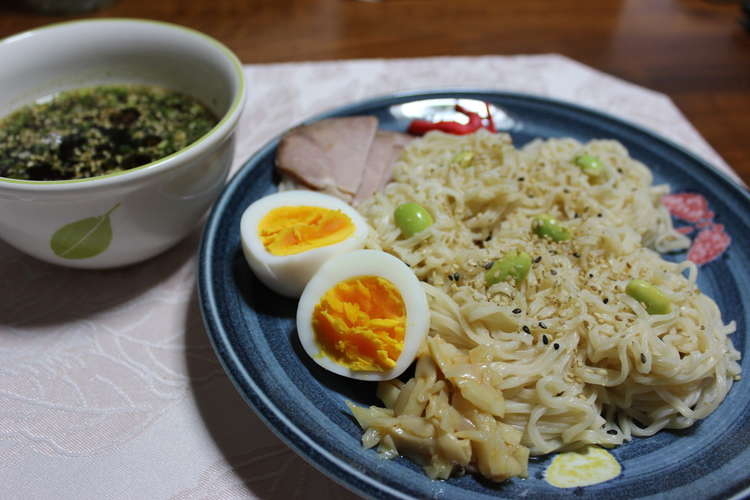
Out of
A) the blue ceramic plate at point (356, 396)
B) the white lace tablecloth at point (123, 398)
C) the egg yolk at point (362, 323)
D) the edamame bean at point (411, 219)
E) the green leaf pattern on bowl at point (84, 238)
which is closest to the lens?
the blue ceramic plate at point (356, 396)

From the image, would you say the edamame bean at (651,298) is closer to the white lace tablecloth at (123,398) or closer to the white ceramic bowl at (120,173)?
the white lace tablecloth at (123,398)

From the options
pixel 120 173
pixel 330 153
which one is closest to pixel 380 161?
pixel 330 153

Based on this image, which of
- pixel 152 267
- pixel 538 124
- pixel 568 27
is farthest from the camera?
pixel 568 27

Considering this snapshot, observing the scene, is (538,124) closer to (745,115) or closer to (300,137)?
(300,137)

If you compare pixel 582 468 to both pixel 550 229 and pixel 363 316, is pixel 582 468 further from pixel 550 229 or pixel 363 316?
pixel 550 229

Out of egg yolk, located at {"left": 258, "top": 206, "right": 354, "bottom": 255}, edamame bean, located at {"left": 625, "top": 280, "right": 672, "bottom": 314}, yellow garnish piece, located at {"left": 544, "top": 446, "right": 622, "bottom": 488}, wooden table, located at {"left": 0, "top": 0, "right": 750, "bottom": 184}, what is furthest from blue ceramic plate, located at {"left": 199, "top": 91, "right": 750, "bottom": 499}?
wooden table, located at {"left": 0, "top": 0, "right": 750, "bottom": 184}

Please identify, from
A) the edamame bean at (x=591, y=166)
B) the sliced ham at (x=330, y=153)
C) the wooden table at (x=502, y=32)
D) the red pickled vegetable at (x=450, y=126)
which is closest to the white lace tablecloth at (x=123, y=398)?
the sliced ham at (x=330, y=153)

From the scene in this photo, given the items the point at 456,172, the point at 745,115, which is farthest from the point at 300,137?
the point at 745,115
